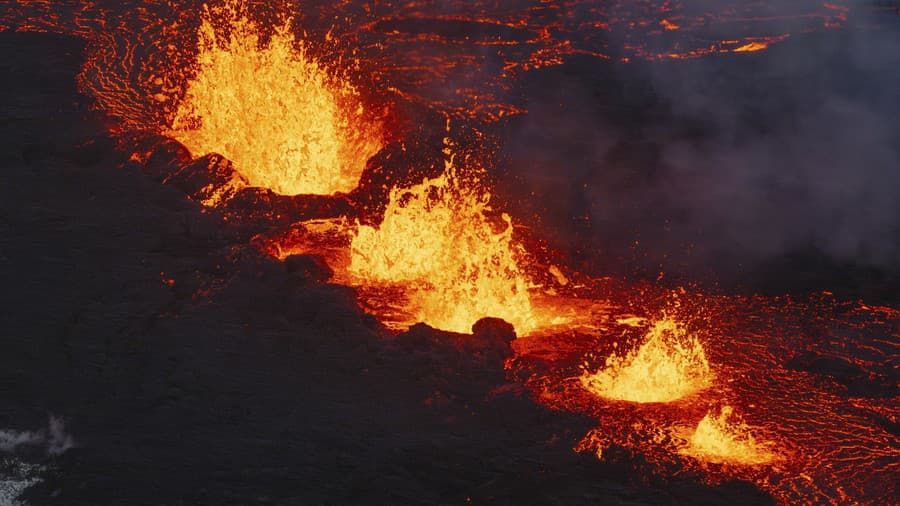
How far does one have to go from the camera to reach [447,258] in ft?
20.6

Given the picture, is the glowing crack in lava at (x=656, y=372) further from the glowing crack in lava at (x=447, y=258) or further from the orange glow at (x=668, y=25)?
the orange glow at (x=668, y=25)

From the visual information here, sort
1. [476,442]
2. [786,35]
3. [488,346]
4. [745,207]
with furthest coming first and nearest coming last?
[786,35], [745,207], [488,346], [476,442]

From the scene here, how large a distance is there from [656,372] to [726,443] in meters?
0.69

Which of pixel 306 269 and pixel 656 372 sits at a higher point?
pixel 306 269

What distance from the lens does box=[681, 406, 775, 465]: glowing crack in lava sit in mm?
4486

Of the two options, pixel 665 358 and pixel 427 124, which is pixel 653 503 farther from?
pixel 427 124

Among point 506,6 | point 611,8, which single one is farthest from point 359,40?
point 611,8

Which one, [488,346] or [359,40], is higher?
[359,40]

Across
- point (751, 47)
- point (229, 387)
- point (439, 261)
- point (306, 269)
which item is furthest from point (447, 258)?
point (751, 47)

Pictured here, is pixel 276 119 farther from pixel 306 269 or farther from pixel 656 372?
pixel 656 372

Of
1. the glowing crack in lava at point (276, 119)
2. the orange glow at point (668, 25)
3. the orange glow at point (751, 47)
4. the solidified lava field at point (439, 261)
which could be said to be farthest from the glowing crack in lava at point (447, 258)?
the orange glow at point (668, 25)

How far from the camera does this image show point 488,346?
17.0 ft

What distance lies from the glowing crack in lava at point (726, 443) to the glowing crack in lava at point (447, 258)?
1262mm

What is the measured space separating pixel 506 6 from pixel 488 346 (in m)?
6.74
